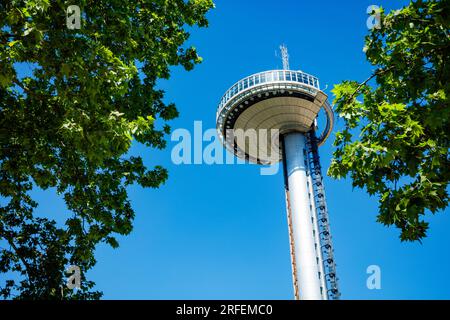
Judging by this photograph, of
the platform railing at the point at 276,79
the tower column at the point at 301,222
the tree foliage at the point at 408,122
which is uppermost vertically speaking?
the platform railing at the point at 276,79

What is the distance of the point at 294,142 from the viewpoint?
45125 mm

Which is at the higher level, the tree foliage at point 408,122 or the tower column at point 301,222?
the tower column at point 301,222

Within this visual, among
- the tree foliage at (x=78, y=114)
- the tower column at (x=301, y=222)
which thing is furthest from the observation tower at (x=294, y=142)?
the tree foliage at (x=78, y=114)

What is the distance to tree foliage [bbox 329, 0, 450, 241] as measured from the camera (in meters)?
8.40

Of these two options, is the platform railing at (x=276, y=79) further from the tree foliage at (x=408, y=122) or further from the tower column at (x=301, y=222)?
the tree foliage at (x=408, y=122)

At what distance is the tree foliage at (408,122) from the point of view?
8398 mm

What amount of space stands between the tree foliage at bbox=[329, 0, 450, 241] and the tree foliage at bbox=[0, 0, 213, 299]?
5109mm

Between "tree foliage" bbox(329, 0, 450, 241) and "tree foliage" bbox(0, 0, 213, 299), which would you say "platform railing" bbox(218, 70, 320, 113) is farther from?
"tree foliage" bbox(329, 0, 450, 241)

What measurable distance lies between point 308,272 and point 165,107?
1088 inches

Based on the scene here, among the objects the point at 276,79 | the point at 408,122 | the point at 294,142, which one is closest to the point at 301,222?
the point at 294,142

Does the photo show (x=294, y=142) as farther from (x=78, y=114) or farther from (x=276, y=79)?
(x=78, y=114)

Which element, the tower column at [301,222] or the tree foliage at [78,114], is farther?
the tower column at [301,222]

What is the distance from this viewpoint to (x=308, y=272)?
123 ft

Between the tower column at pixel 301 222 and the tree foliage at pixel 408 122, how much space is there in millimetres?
28300
